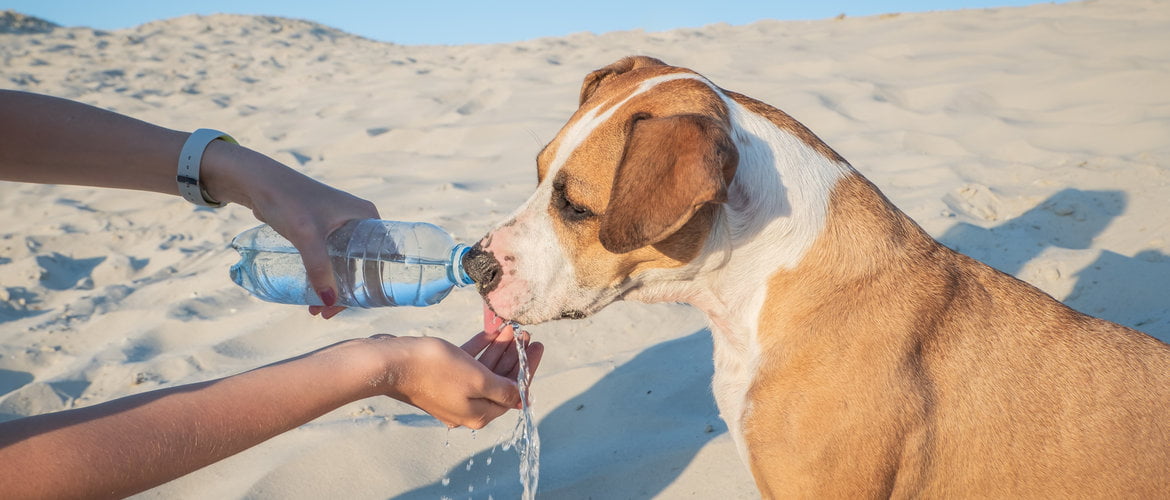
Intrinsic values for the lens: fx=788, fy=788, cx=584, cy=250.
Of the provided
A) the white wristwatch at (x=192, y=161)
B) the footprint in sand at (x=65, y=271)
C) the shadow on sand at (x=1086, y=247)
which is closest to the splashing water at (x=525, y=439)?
the white wristwatch at (x=192, y=161)

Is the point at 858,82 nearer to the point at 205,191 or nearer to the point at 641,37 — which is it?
the point at 641,37

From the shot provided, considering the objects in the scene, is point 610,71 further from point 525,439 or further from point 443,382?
point 525,439

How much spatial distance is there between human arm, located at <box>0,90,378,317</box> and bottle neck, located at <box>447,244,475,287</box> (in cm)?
36

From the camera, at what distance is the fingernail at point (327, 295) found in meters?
2.61

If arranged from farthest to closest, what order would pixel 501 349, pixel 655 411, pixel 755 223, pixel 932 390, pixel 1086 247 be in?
pixel 1086 247 → pixel 655 411 → pixel 501 349 → pixel 755 223 → pixel 932 390

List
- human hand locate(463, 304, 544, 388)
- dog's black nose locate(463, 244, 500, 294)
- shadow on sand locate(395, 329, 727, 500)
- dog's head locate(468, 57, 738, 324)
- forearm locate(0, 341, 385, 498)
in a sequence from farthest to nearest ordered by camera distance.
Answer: shadow on sand locate(395, 329, 727, 500) < human hand locate(463, 304, 544, 388) < dog's black nose locate(463, 244, 500, 294) < dog's head locate(468, 57, 738, 324) < forearm locate(0, 341, 385, 498)

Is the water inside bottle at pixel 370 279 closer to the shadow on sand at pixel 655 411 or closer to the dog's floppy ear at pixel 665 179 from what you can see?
the shadow on sand at pixel 655 411

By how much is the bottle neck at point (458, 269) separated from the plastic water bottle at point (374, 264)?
0.4 inches

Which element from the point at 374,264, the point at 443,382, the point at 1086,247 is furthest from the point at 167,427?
the point at 1086,247

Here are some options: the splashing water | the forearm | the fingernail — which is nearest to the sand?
the splashing water

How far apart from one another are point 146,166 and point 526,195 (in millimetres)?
3533

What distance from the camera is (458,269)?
2730mm

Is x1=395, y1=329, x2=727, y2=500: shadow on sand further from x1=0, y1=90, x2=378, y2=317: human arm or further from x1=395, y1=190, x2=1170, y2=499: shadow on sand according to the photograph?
x1=0, y1=90, x2=378, y2=317: human arm

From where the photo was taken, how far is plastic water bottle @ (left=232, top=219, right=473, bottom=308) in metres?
3.18
